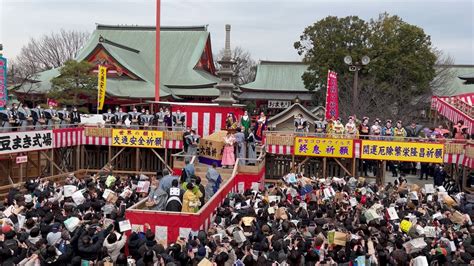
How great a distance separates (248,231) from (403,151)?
11858mm

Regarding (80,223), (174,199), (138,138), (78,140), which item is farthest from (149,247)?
(78,140)

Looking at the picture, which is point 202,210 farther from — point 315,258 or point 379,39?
point 379,39

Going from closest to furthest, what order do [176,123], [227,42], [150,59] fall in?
[176,123]
[227,42]
[150,59]

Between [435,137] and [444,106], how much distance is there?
5.87 meters

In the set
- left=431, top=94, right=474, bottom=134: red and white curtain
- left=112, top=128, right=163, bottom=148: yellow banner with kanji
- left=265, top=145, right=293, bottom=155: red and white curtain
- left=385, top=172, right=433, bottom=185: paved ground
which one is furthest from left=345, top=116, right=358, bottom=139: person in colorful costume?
left=112, top=128, right=163, bottom=148: yellow banner with kanji

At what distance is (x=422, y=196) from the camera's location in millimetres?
13023

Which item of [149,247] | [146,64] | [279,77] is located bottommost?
[149,247]

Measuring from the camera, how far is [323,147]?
19.0 metres

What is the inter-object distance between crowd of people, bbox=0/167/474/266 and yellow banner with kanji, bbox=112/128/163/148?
853 cm

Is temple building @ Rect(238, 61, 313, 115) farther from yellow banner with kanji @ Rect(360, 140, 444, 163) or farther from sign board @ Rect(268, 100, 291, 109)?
yellow banner with kanji @ Rect(360, 140, 444, 163)

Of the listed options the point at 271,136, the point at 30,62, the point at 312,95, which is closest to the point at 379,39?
the point at 312,95

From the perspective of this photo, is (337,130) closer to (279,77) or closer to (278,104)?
(278,104)

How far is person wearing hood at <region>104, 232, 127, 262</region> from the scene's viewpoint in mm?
7748

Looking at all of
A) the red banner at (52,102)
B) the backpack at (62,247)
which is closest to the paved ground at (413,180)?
the backpack at (62,247)
